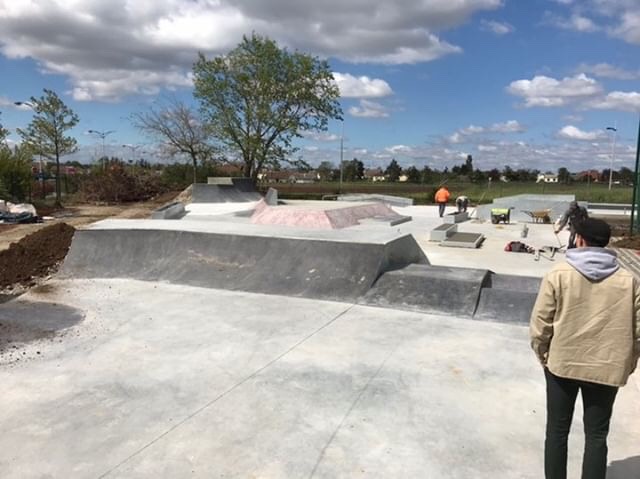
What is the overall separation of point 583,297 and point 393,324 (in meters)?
3.63

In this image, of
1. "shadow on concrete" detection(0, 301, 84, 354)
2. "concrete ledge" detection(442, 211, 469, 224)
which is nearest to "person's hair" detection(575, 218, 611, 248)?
"shadow on concrete" detection(0, 301, 84, 354)

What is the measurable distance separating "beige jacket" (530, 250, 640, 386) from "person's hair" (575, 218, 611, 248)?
6.3 inches

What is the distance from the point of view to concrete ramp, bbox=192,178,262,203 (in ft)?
68.6

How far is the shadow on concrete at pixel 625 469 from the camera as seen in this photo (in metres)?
2.90

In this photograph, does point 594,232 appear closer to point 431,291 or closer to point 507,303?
point 507,303

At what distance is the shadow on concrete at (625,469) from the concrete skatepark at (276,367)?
0.01 metres

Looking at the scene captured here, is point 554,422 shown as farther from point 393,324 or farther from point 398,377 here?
point 393,324

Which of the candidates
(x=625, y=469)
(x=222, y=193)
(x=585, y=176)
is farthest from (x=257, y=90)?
(x=585, y=176)

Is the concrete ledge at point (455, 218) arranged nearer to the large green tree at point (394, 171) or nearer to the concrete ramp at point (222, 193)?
the concrete ramp at point (222, 193)

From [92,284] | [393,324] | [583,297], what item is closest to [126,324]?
[92,284]

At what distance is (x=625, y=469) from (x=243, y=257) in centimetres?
619

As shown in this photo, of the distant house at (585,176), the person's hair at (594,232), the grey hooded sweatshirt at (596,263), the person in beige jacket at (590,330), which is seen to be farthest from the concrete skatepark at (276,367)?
the distant house at (585,176)

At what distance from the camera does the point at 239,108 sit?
3594 centimetres

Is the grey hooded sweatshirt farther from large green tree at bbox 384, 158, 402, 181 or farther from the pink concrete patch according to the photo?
large green tree at bbox 384, 158, 402, 181
